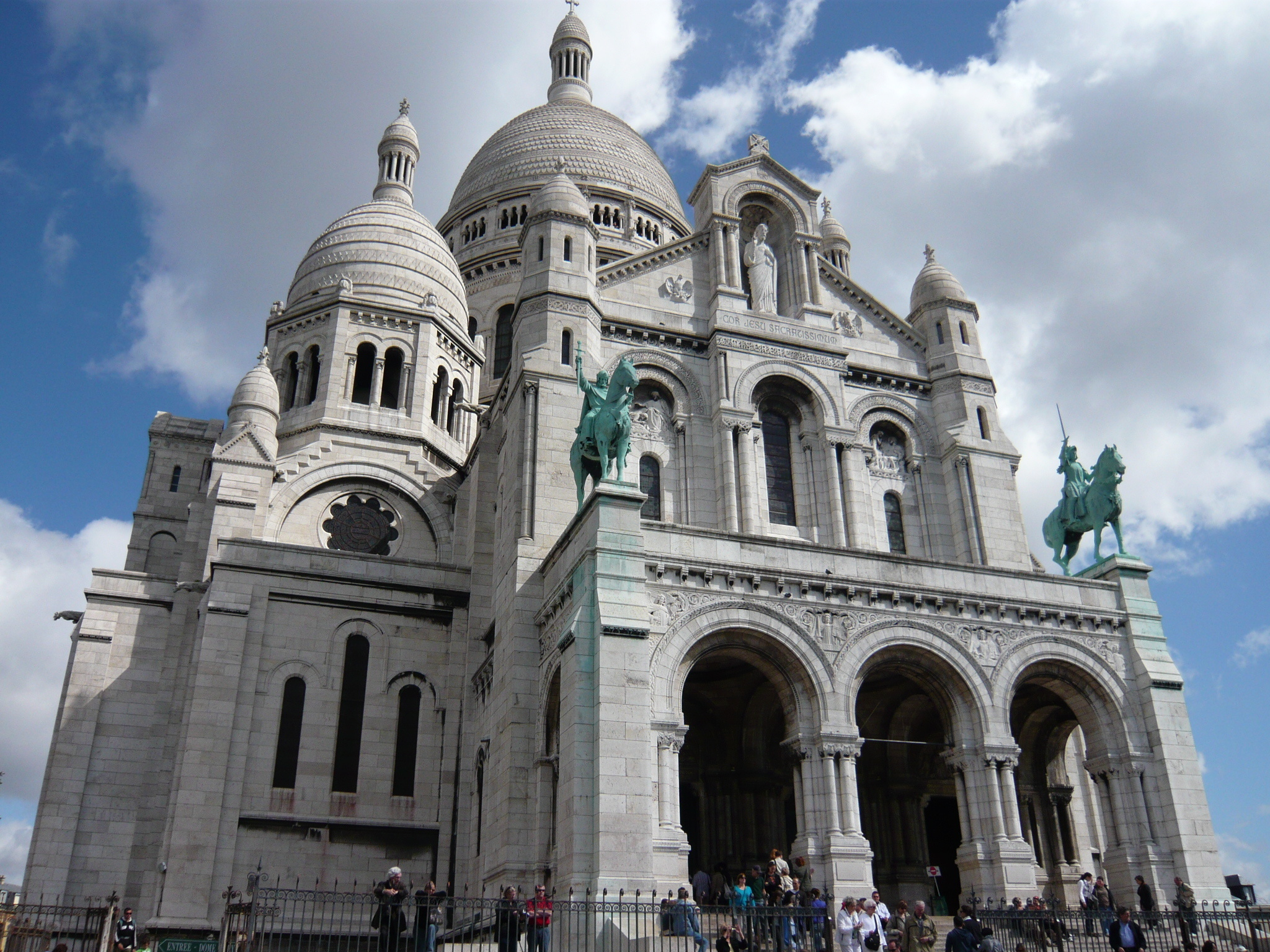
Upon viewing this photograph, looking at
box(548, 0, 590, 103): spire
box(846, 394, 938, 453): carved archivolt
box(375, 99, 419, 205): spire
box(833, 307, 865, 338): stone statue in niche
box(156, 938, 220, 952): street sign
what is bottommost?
box(156, 938, 220, 952): street sign

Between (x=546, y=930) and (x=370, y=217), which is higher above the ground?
(x=370, y=217)

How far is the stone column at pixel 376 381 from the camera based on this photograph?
1507 inches

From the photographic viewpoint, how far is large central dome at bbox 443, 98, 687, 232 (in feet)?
180

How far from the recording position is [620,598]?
858 inches

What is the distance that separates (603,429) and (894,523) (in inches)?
448

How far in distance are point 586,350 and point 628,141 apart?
32601 millimetres

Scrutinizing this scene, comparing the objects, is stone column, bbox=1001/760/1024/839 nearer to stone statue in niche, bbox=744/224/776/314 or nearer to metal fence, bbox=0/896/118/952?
stone statue in niche, bbox=744/224/776/314

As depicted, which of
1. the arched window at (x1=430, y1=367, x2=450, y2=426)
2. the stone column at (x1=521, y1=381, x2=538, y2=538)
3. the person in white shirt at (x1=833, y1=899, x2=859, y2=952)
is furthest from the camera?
the arched window at (x1=430, y1=367, x2=450, y2=426)

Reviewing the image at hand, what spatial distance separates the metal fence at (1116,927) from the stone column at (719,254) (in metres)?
18.8

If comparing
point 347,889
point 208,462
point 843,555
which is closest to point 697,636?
point 843,555

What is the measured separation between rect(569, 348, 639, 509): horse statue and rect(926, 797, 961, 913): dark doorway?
1243 cm

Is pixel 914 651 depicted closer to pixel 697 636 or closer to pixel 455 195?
pixel 697 636

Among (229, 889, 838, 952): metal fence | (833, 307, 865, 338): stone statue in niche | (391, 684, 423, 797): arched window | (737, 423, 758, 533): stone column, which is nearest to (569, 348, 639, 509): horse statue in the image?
(737, 423, 758, 533): stone column

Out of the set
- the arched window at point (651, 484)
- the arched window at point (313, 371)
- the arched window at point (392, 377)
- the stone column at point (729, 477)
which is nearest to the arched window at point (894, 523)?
the stone column at point (729, 477)
